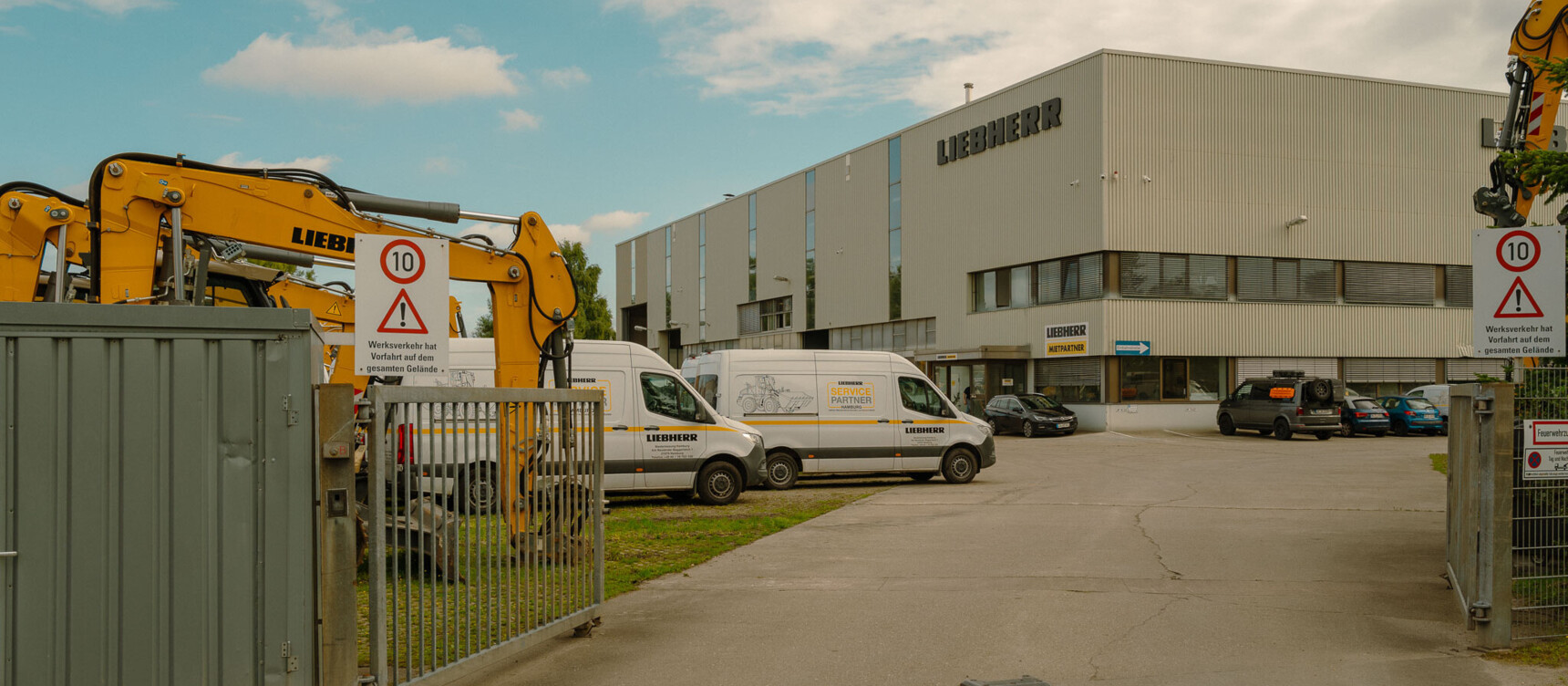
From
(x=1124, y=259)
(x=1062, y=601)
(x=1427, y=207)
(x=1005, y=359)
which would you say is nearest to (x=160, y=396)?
(x=1062, y=601)

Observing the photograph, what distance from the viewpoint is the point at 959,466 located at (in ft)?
66.2

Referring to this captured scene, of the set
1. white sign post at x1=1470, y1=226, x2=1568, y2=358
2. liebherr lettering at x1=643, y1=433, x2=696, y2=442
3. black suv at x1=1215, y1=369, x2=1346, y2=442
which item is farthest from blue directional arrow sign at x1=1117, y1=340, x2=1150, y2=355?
white sign post at x1=1470, y1=226, x2=1568, y2=358

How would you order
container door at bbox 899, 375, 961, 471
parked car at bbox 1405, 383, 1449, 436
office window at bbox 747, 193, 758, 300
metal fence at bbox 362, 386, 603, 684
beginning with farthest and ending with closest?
1. office window at bbox 747, 193, 758, 300
2. parked car at bbox 1405, 383, 1449, 436
3. container door at bbox 899, 375, 961, 471
4. metal fence at bbox 362, 386, 603, 684

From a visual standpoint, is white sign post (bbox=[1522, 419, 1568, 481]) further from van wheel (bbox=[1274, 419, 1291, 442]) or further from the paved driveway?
van wheel (bbox=[1274, 419, 1291, 442])

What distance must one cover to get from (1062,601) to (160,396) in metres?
6.54

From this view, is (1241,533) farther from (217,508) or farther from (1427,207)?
(1427,207)

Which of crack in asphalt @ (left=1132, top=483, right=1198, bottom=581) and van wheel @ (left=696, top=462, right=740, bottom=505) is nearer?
crack in asphalt @ (left=1132, top=483, right=1198, bottom=581)

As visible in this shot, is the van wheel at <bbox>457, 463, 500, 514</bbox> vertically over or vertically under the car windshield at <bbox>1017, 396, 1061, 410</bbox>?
over

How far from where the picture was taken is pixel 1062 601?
28.9ft

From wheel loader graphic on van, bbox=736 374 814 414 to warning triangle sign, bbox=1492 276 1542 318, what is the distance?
12240 mm

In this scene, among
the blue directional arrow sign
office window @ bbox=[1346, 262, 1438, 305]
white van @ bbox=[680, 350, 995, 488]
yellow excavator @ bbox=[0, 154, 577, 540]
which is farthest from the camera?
office window @ bbox=[1346, 262, 1438, 305]

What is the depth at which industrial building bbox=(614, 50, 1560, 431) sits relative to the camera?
131 ft

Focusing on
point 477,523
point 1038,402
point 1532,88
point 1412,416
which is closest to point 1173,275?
point 1038,402

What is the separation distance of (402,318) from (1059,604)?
17.1 feet
